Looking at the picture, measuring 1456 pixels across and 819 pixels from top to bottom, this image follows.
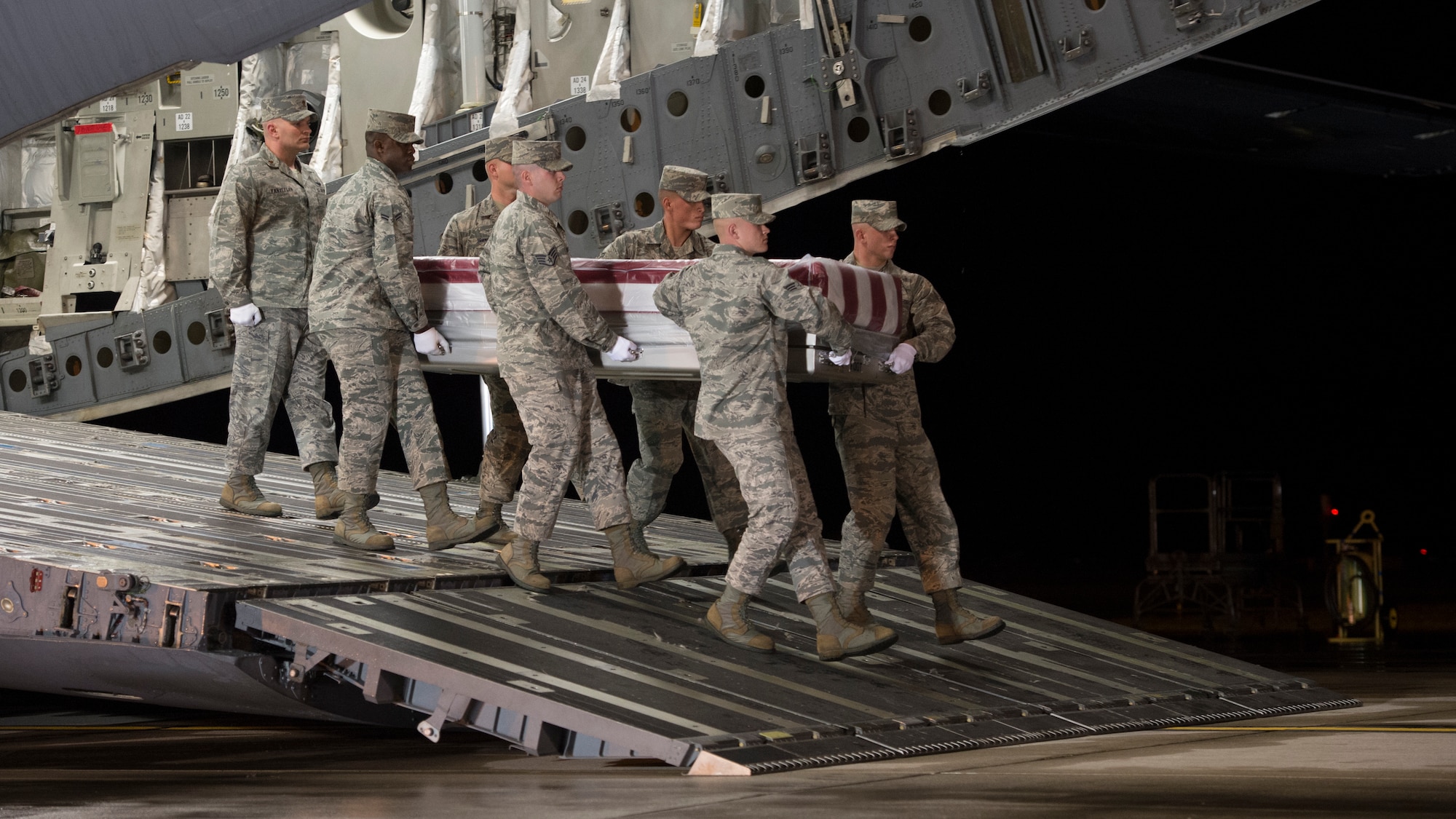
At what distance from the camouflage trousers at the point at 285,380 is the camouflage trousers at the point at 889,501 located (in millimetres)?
2370

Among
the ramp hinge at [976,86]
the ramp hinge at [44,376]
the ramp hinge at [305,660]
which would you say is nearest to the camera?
the ramp hinge at [305,660]

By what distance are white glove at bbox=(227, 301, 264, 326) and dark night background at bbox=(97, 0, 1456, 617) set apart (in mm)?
6124

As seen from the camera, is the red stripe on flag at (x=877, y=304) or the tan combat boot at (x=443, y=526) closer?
the red stripe on flag at (x=877, y=304)

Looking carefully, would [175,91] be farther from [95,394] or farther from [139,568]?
[139,568]

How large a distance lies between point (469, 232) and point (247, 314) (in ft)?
3.36

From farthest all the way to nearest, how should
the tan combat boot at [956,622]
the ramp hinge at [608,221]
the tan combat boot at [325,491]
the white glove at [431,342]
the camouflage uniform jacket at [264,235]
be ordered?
the ramp hinge at [608,221] → the tan combat boot at [325,491] → the camouflage uniform jacket at [264,235] → the white glove at [431,342] → the tan combat boot at [956,622]

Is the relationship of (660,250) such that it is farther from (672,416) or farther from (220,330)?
(220,330)

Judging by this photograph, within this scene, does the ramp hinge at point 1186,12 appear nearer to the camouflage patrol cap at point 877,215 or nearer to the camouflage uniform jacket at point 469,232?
the camouflage patrol cap at point 877,215

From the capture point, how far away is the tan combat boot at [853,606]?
19.9 ft

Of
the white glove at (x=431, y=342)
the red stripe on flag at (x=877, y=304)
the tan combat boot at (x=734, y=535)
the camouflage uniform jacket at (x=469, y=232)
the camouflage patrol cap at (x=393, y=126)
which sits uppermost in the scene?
the camouflage patrol cap at (x=393, y=126)

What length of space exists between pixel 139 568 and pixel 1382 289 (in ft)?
40.1

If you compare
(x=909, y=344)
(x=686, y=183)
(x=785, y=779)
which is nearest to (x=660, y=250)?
(x=686, y=183)

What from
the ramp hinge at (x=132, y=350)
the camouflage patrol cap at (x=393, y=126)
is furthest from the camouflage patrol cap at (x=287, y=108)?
the ramp hinge at (x=132, y=350)

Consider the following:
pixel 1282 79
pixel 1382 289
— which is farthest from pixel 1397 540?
pixel 1282 79
